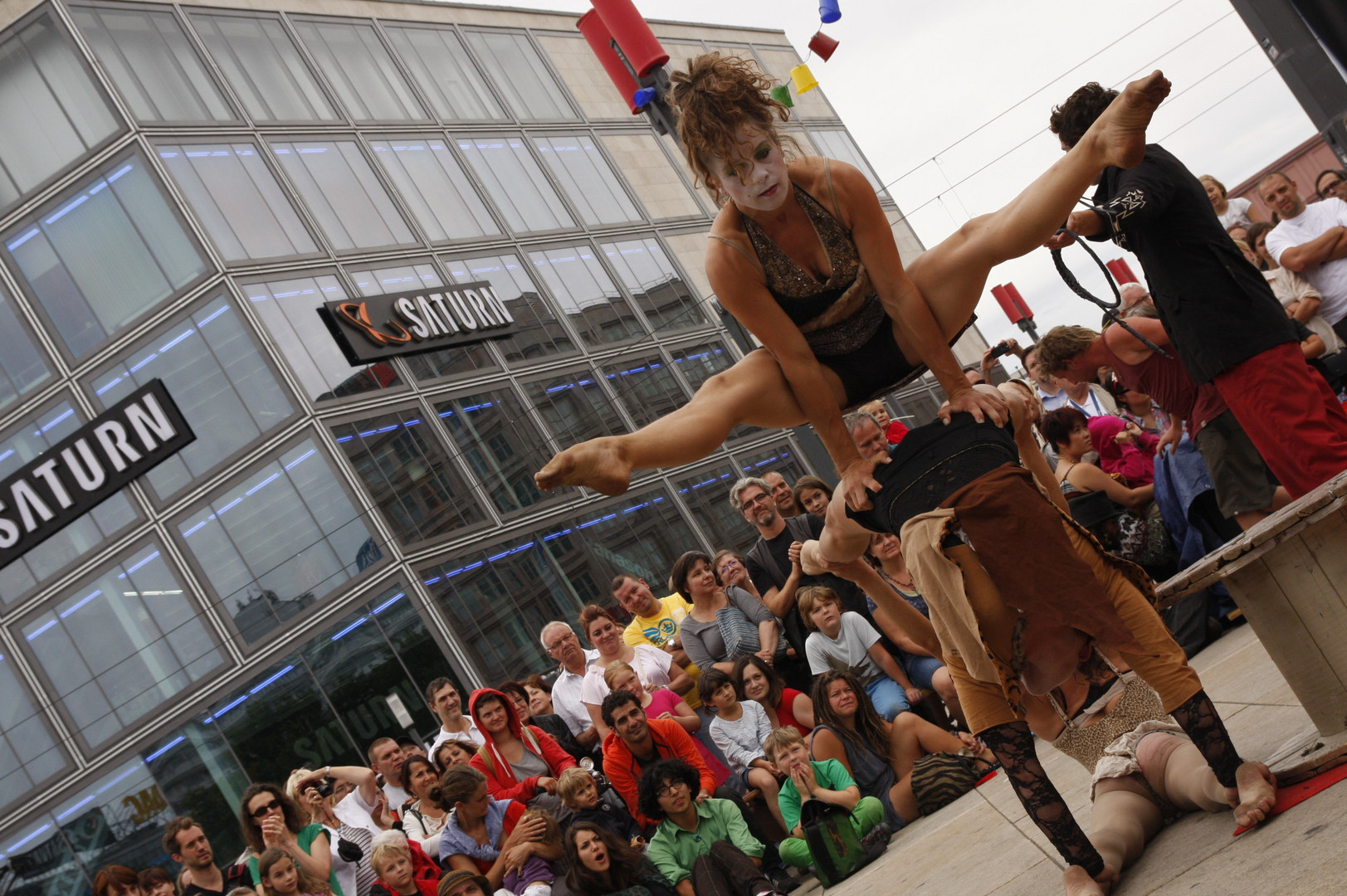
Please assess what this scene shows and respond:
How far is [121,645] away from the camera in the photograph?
17719mm

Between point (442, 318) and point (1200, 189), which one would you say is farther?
point (442, 318)

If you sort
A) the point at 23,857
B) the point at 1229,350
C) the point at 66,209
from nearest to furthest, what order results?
the point at 1229,350, the point at 23,857, the point at 66,209

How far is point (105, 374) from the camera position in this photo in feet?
60.2

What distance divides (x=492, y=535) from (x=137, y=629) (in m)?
5.77

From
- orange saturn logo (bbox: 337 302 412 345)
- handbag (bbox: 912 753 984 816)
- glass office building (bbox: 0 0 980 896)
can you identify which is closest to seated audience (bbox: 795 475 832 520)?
handbag (bbox: 912 753 984 816)

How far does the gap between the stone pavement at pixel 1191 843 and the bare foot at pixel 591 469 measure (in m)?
1.67

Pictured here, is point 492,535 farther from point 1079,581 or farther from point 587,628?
point 1079,581

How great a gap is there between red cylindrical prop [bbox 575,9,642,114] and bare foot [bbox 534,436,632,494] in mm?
5049

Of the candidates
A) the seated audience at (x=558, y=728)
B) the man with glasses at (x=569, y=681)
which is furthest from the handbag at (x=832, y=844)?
the man with glasses at (x=569, y=681)

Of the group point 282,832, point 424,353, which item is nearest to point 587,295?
point 424,353

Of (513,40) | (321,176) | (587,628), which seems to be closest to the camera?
(587,628)

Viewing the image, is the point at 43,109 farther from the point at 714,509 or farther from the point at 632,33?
the point at 632,33

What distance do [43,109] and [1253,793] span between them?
20662 mm

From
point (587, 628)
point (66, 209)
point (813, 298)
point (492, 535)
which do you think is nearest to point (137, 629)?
point (492, 535)
